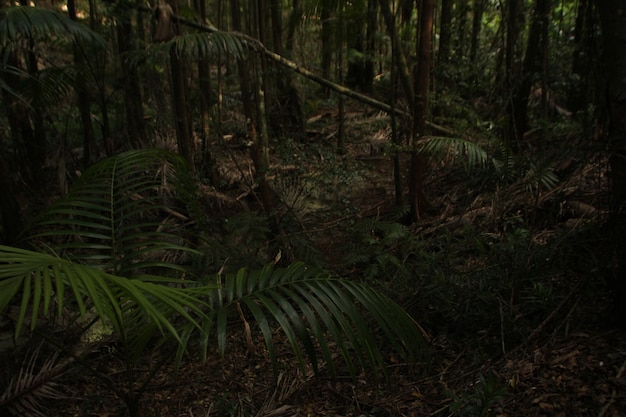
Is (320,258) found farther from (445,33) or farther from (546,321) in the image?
(445,33)

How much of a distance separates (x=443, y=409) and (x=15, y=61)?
5004mm

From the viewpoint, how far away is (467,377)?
2.06 metres

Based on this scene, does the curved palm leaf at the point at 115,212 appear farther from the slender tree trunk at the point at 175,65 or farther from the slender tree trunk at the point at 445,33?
the slender tree trunk at the point at 445,33

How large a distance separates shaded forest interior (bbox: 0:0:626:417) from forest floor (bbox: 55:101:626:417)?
1 centimetres

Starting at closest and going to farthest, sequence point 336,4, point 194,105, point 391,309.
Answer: point 391,309, point 336,4, point 194,105

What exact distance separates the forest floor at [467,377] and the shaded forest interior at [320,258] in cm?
1

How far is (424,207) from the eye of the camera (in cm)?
462

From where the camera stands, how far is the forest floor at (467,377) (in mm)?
1670

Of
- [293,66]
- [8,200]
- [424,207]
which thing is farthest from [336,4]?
[8,200]

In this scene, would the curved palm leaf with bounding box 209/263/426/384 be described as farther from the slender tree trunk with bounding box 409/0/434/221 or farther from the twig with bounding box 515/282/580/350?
the slender tree trunk with bounding box 409/0/434/221

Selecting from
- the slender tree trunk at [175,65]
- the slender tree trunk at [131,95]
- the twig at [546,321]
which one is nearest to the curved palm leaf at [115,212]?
the slender tree trunk at [175,65]

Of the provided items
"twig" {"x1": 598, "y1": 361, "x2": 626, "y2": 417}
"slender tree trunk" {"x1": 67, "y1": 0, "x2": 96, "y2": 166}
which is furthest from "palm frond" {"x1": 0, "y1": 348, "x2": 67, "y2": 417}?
"slender tree trunk" {"x1": 67, "y1": 0, "x2": 96, "y2": 166}

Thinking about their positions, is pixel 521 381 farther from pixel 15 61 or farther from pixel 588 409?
pixel 15 61

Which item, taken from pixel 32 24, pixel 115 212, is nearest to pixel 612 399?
pixel 115 212
